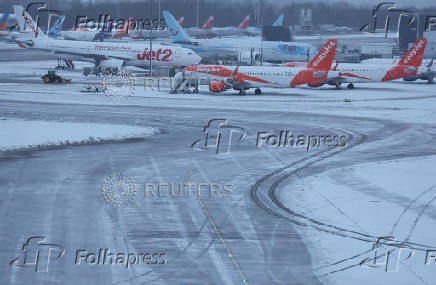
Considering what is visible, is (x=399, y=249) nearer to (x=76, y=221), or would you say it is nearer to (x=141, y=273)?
(x=141, y=273)

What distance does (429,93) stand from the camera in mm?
77625

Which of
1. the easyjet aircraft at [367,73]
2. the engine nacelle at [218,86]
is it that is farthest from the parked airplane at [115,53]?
the easyjet aircraft at [367,73]

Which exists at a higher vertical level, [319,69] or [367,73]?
[319,69]

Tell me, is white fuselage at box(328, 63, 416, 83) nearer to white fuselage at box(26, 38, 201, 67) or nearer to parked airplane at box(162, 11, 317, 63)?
white fuselage at box(26, 38, 201, 67)

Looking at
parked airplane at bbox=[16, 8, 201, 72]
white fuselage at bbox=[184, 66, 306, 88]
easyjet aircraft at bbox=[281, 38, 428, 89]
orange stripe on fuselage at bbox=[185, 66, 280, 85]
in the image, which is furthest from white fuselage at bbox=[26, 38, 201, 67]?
easyjet aircraft at bbox=[281, 38, 428, 89]

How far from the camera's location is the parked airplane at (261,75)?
235ft

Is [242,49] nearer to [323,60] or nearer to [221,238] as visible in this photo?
[323,60]

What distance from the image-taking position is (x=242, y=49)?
127 metres

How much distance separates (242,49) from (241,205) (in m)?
102

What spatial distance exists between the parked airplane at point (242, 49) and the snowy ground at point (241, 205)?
233ft

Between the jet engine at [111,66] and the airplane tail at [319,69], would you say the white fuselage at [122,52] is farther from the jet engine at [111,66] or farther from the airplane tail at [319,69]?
the airplane tail at [319,69]

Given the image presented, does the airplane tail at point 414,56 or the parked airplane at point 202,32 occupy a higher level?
the airplane tail at point 414,56

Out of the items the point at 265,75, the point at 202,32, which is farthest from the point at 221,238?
the point at 202,32

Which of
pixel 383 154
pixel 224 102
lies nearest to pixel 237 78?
pixel 224 102
